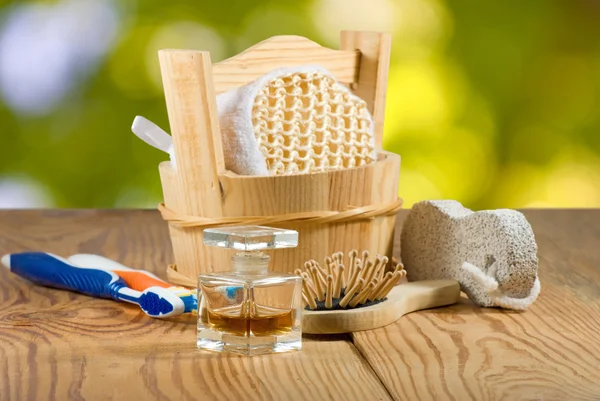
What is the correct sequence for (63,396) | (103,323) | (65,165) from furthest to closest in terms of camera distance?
(65,165), (103,323), (63,396)

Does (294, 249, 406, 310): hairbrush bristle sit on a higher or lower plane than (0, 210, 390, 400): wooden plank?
higher

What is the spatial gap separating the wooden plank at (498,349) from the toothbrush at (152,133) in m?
0.34

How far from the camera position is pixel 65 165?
226cm

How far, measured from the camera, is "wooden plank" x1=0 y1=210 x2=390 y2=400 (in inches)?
28.5

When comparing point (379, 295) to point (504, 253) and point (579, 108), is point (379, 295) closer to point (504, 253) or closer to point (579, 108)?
point (504, 253)

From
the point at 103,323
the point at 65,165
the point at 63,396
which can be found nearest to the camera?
the point at 63,396

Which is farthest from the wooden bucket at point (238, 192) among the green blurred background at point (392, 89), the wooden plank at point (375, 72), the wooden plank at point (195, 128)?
the green blurred background at point (392, 89)

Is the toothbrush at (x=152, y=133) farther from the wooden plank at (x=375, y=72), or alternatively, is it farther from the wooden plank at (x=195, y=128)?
the wooden plank at (x=375, y=72)

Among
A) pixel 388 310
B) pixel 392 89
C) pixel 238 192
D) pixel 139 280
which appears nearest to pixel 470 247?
pixel 388 310

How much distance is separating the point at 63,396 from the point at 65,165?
1617 mm

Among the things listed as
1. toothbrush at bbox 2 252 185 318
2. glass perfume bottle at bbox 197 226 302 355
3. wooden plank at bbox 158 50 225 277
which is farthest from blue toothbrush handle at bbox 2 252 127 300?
glass perfume bottle at bbox 197 226 302 355

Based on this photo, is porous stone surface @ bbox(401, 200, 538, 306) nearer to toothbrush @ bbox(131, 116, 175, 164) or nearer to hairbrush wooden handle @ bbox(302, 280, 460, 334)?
hairbrush wooden handle @ bbox(302, 280, 460, 334)

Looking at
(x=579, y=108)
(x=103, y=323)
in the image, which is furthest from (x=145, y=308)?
(x=579, y=108)

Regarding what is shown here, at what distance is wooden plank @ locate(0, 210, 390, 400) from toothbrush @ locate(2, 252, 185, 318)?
0.04 feet
